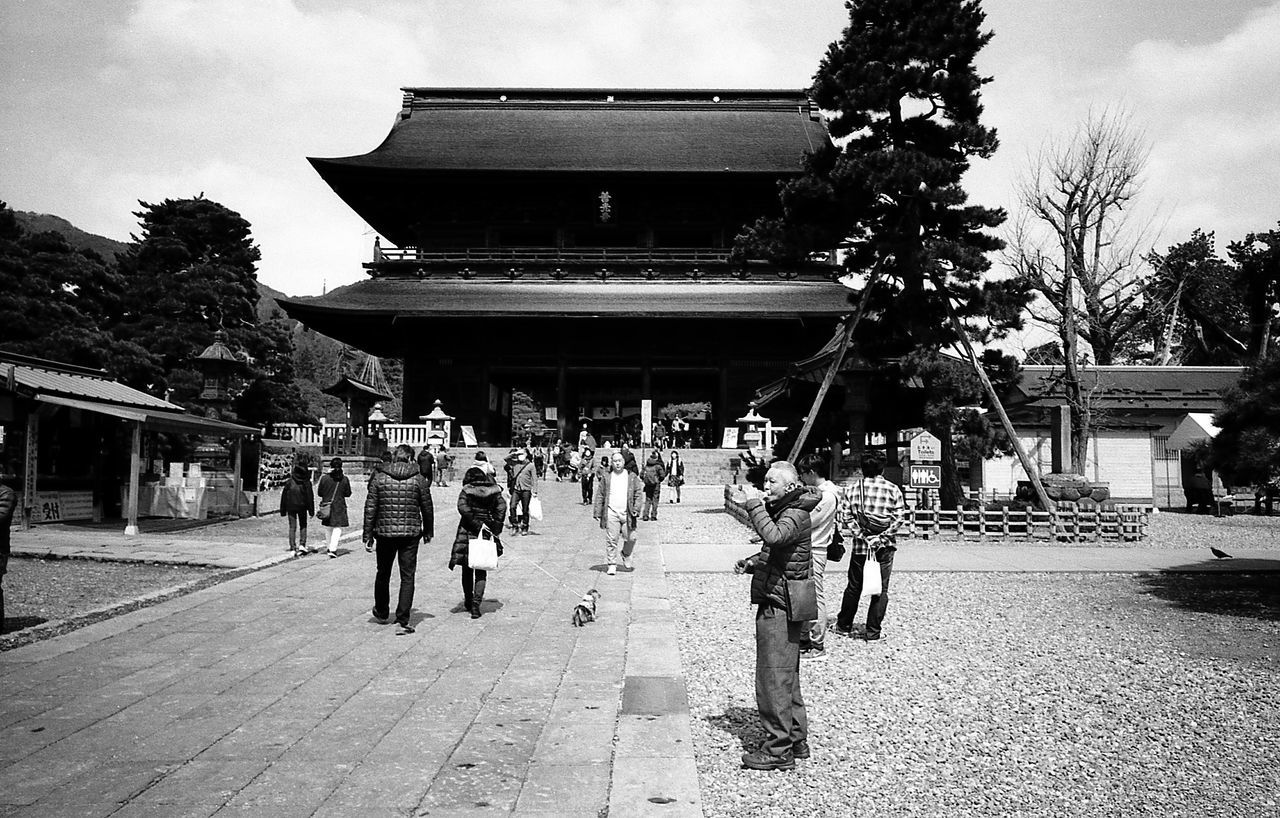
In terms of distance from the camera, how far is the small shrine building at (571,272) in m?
30.1

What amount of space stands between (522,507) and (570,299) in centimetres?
1617

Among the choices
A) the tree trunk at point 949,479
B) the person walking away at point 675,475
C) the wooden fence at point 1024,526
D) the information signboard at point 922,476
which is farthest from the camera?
the information signboard at point 922,476

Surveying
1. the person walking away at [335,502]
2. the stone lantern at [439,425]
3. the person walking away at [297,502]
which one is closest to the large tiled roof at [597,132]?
the stone lantern at [439,425]

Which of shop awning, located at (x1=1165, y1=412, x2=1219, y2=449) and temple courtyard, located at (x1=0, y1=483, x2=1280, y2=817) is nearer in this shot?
temple courtyard, located at (x1=0, y1=483, x2=1280, y2=817)

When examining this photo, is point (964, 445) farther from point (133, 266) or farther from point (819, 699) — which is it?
point (133, 266)

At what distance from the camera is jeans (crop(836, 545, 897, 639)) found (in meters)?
7.29

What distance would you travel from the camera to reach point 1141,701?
18.8ft

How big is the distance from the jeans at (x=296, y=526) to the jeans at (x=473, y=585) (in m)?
4.97

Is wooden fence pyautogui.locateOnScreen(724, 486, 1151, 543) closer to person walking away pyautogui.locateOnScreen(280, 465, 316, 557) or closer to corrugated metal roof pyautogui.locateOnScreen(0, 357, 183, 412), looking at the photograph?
person walking away pyautogui.locateOnScreen(280, 465, 316, 557)

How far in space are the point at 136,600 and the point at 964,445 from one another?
1706 centimetres

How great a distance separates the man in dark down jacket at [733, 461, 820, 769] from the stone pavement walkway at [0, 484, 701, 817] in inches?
18.8

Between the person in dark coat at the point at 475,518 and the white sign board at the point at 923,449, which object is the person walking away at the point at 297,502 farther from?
the white sign board at the point at 923,449

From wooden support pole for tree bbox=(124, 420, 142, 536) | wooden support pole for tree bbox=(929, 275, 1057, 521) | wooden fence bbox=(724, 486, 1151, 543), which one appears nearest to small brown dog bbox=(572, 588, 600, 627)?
wooden fence bbox=(724, 486, 1151, 543)

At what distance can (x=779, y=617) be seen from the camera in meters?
4.47
